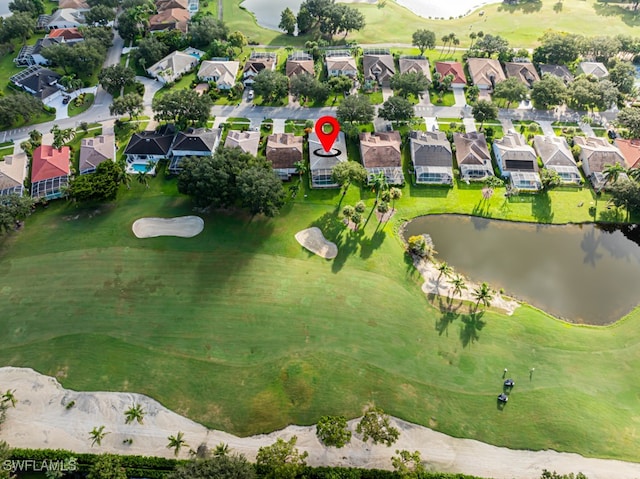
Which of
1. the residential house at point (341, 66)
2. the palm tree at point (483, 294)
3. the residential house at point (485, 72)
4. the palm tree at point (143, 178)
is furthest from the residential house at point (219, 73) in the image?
the palm tree at point (483, 294)

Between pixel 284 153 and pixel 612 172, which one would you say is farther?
pixel 284 153

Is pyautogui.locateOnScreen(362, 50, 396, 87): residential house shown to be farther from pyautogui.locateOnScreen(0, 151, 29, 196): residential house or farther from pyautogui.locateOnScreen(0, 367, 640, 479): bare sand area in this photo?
pyautogui.locateOnScreen(0, 367, 640, 479): bare sand area

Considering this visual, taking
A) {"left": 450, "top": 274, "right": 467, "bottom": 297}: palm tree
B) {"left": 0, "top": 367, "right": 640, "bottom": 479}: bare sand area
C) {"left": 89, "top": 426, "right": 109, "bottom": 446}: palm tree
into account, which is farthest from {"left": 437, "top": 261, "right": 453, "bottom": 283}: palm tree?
{"left": 89, "top": 426, "right": 109, "bottom": 446}: palm tree

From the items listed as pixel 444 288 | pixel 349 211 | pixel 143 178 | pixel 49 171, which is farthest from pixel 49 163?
pixel 444 288

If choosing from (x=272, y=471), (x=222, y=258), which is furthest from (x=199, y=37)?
(x=272, y=471)

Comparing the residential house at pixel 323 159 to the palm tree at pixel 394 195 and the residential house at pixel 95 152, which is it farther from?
the residential house at pixel 95 152

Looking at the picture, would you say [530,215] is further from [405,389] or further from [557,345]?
[405,389]

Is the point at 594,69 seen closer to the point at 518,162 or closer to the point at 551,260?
the point at 518,162
